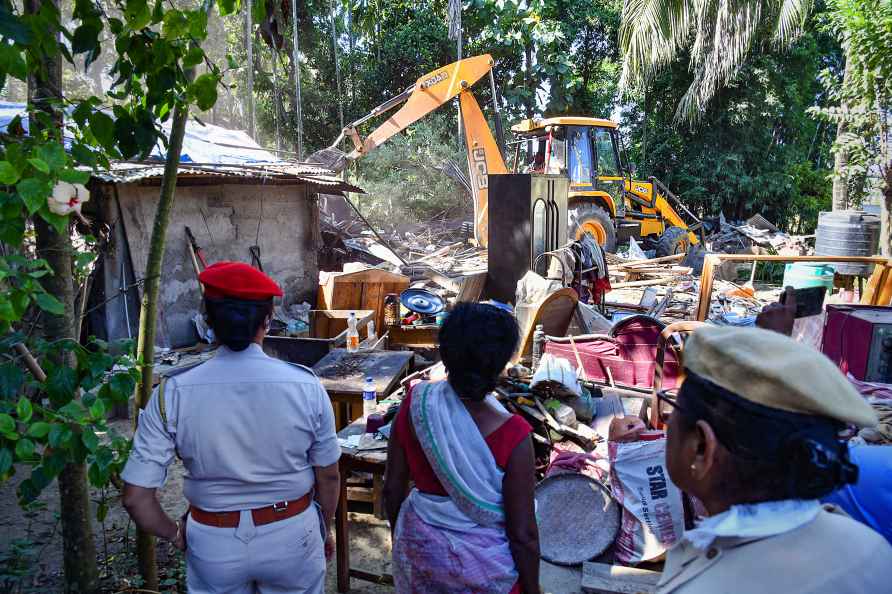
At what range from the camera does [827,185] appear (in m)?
19.4

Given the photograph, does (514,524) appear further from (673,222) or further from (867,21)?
(673,222)

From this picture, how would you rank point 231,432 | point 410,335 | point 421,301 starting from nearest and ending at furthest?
point 231,432, point 410,335, point 421,301

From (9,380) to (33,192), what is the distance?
604 millimetres

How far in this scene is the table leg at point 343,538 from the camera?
3.45m

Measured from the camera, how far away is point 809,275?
8.72 meters

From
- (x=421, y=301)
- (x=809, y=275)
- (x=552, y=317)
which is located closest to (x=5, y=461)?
(x=552, y=317)

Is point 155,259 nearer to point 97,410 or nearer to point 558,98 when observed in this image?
point 97,410

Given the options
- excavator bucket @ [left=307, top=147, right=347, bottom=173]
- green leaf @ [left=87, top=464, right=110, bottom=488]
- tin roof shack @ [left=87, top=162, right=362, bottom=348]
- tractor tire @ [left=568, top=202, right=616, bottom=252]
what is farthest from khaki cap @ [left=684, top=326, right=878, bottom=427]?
tractor tire @ [left=568, top=202, right=616, bottom=252]

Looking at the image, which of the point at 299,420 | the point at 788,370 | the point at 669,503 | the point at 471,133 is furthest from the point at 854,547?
the point at 471,133

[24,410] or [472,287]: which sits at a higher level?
[24,410]

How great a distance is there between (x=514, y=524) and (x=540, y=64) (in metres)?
20.7

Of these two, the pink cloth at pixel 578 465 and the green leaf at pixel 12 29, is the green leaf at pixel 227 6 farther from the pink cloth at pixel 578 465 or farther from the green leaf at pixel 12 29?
the pink cloth at pixel 578 465

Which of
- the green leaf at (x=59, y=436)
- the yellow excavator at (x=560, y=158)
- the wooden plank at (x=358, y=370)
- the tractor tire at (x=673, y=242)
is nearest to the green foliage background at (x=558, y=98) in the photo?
the yellow excavator at (x=560, y=158)

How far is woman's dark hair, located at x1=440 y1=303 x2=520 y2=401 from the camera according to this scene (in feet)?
6.08
